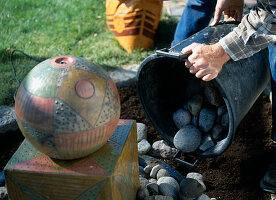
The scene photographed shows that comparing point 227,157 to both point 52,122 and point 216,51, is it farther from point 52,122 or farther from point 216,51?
point 52,122

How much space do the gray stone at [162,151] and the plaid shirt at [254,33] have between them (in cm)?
111

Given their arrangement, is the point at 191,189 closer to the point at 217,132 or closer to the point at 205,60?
the point at 217,132

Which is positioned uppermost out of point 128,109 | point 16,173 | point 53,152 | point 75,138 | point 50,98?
point 50,98

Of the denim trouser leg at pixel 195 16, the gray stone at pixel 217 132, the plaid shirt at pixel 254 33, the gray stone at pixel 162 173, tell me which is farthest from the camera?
the denim trouser leg at pixel 195 16

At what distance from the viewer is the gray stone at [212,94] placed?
8.94ft

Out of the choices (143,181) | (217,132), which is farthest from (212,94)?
(143,181)

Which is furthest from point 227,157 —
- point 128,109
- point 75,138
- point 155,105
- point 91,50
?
point 91,50

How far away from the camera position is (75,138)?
1715mm

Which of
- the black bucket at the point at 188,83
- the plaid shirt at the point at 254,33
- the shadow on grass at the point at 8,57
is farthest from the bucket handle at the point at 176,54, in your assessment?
the shadow on grass at the point at 8,57

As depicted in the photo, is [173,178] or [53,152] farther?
[173,178]

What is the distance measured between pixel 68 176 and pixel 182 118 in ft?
4.69

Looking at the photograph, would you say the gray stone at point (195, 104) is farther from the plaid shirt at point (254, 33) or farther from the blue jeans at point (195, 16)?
the blue jeans at point (195, 16)

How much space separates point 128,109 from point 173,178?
1.15 metres

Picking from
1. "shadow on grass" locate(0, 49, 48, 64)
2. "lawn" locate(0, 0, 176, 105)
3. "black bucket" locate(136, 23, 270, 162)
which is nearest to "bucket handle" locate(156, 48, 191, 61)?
"black bucket" locate(136, 23, 270, 162)
